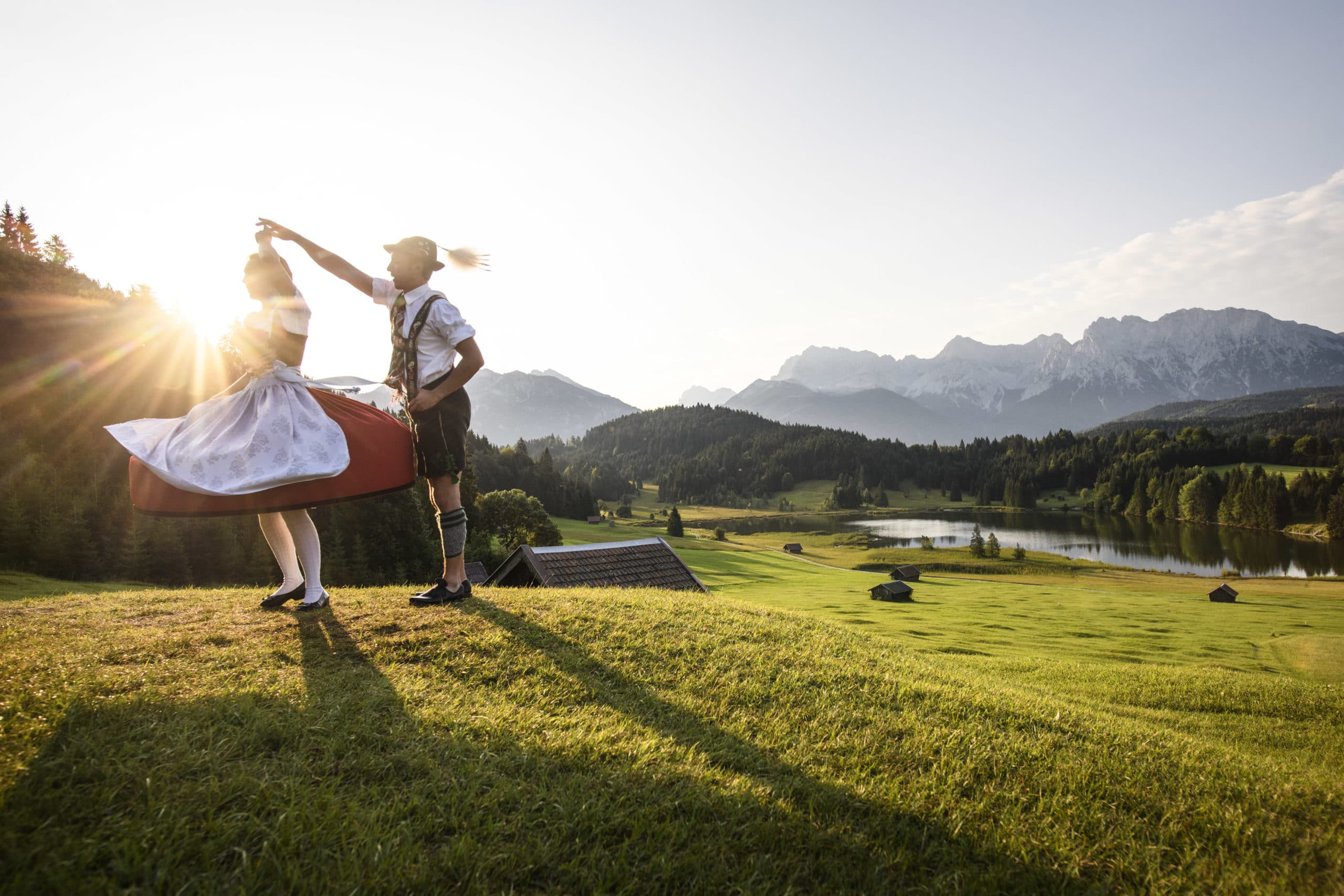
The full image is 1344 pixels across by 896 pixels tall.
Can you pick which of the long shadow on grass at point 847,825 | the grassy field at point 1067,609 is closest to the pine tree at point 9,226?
the grassy field at point 1067,609

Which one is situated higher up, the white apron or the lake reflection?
the white apron

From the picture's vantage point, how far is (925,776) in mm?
3551

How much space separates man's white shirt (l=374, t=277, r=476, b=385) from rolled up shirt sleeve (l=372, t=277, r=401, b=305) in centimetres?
38

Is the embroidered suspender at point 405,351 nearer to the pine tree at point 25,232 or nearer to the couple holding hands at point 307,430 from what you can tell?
the couple holding hands at point 307,430

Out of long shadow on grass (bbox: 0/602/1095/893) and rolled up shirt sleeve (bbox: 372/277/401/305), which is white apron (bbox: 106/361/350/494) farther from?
long shadow on grass (bbox: 0/602/1095/893)

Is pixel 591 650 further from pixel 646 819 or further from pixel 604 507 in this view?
pixel 604 507

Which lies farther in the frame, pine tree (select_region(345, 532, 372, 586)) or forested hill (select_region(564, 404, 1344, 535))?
forested hill (select_region(564, 404, 1344, 535))

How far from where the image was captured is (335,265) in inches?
271

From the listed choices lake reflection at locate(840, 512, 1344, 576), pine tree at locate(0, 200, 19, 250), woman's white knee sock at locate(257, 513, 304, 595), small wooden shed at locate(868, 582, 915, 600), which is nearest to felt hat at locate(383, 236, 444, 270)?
woman's white knee sock at locate(257, 513, 304, 595)

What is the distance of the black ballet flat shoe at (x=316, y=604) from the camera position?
20.9ft

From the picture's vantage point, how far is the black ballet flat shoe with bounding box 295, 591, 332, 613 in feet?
20.9

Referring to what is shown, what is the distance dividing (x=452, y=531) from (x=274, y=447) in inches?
78.0

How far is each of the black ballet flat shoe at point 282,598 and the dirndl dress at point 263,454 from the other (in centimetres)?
136

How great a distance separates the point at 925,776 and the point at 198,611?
7296 mm
